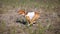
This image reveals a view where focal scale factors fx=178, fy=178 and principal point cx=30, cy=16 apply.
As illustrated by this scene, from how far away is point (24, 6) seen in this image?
11.0 feet

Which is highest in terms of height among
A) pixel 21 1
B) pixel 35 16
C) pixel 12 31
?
pixel 21 1

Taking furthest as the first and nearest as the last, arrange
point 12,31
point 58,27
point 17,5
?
1. point 17,5
2. point 58,27
3. point 12,31

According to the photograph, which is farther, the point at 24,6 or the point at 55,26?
the point at 24,6

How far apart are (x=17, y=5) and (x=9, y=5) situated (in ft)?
0.54

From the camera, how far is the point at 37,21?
2.69 m

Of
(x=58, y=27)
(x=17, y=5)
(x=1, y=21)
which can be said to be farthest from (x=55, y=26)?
(x=17, y=5)

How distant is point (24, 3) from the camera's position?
353cm

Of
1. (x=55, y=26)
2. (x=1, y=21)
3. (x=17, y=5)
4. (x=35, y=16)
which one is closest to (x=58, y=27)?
(x=55, y=26)

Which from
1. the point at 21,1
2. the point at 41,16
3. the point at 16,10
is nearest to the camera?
the point at 41,16

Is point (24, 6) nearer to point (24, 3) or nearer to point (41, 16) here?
point (24, 3)

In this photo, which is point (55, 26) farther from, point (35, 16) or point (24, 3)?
point (24, 3)

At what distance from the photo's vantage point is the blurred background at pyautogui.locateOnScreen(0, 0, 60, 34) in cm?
242

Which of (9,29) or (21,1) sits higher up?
(21,1)

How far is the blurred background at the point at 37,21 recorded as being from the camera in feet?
7.94
